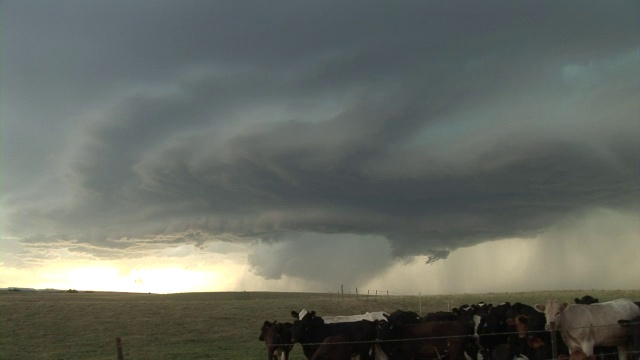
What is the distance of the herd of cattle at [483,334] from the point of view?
16391mm

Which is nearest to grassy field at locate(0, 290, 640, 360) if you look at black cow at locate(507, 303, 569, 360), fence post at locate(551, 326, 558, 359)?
black cow at locate(507, 303, 569, 360)

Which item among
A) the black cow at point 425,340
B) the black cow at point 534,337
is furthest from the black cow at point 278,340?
the black cow at point 534,337

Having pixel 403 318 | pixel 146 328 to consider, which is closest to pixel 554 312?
pixel 403 318

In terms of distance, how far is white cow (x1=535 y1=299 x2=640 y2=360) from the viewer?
16266 mm

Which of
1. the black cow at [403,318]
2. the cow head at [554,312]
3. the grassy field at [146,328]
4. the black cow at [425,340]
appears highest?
the cow head at [554,312]

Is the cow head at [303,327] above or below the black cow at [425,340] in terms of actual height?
above

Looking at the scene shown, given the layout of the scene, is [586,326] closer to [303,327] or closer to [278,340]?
[303,327]

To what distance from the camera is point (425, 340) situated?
18.1 meters

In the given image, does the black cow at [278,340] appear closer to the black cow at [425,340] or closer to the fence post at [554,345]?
the black cow at [425,340]

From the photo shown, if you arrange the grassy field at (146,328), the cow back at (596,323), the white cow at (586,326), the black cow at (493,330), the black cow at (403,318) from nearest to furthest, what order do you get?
1. the white cow at (586,326)
2. the cow back at (596,323)
3. the black cow at (493,330)
4. the black cow at (403,318)
5. the grassy field at (146,328)

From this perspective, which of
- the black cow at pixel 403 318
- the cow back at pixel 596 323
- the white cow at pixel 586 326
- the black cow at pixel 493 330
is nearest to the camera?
the white cow at pixel 586 326

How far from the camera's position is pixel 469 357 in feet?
61.4

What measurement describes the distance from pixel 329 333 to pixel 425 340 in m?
3.09

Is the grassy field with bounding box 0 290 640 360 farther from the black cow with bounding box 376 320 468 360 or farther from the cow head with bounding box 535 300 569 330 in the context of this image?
the cow head with bounding box 535 300 569 330
